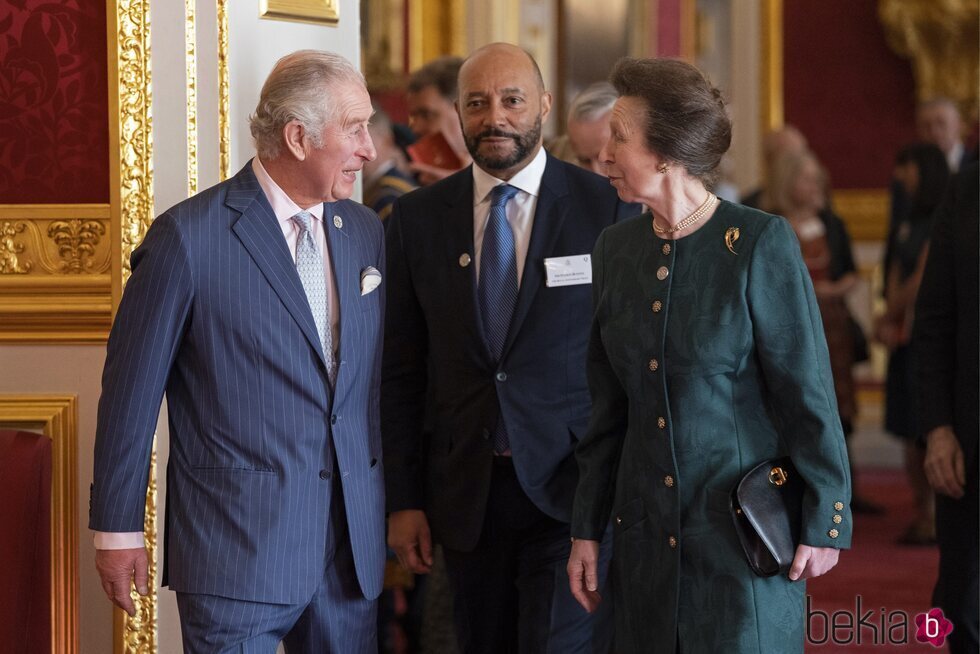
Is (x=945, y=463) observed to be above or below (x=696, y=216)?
below

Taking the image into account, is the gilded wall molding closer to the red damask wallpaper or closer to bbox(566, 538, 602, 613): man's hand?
the red damask wallpaper

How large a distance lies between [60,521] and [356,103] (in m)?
1.20

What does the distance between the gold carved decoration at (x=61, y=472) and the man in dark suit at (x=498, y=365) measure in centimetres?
71

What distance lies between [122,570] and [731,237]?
4.03ft

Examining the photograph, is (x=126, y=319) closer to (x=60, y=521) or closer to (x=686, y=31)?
(x=60, y=521)

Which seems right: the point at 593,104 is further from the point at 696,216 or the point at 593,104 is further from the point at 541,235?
the point at 696,216

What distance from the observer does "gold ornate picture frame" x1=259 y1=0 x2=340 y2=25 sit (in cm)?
295

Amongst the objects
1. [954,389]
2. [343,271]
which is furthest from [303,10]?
[954,389]

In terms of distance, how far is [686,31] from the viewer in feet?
32.2

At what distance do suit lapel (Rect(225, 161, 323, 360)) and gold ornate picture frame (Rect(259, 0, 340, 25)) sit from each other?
731 mm

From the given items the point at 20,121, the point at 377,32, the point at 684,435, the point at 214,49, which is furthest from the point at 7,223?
the point at 377,32

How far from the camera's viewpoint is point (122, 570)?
2314 mm

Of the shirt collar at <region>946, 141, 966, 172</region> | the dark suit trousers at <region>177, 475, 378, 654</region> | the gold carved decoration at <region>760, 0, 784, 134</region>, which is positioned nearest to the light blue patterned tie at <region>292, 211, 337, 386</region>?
the dark suit trousers at <region>177, 475, 378, 654</region>

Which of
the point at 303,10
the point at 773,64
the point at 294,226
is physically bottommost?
the point at 294,226
